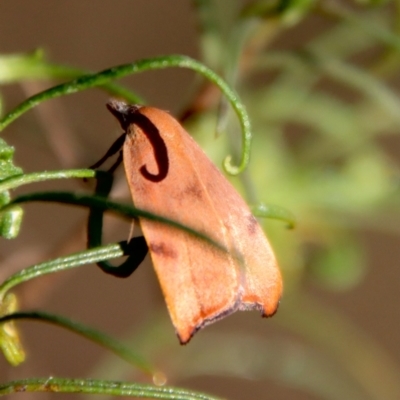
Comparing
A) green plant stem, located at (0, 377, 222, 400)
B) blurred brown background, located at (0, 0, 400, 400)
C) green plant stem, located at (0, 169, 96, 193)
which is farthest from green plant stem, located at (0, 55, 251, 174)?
blurred brown background, located at (0, 0, 400, 400)

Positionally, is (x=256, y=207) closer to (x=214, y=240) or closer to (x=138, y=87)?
(x=214, y=240)

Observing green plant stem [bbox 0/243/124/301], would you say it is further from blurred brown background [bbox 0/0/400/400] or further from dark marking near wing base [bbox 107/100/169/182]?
blurred brown background [bbox 0/0/400/400]

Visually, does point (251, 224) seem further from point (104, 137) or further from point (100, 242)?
point (104, 137)

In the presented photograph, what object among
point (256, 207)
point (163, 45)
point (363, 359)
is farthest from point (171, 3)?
point (256, 207)

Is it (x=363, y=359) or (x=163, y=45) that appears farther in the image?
(x=163, y=45)

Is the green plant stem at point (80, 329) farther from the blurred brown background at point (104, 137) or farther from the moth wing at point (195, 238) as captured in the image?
the blurred brown background at point (104, 137)

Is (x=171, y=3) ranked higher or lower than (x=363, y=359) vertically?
higher
